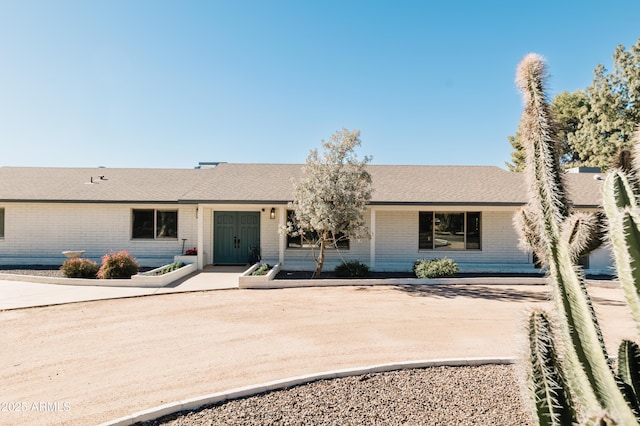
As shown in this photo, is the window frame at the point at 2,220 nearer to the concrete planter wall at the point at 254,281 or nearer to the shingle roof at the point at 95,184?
the shingle roof at the point at 95,184

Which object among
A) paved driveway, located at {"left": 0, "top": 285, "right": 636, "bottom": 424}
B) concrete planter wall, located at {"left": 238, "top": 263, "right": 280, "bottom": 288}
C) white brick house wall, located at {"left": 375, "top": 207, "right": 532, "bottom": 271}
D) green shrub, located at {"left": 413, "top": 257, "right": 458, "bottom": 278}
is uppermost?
white brick house wall, located at {"left": 375, "top": 207, "right": 532, "bottom": 271}

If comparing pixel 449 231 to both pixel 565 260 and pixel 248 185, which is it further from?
pixel 565 260

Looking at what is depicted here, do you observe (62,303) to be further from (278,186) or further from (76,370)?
(278,186)

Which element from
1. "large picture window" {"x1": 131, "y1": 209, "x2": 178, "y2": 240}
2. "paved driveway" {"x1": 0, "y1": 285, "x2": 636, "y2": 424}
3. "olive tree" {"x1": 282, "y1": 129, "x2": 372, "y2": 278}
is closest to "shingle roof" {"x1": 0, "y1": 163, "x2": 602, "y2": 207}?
"large picture window" {"x1": 131, "y1": 209, "x2": 178, "y2": 240}

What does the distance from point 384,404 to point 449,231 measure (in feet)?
41.9

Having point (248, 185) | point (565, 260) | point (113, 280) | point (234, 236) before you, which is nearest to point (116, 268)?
point (113, 280)

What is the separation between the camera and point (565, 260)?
255cm

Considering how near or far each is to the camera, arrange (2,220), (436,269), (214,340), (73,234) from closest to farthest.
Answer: (214,340) < (436,269) < (73,234) < (2,220)

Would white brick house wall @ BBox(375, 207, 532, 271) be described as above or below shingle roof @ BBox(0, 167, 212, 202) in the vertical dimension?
below

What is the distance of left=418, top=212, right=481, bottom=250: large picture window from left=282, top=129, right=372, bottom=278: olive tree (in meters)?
4.38

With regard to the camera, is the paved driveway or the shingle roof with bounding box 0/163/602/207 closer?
the paved driveway

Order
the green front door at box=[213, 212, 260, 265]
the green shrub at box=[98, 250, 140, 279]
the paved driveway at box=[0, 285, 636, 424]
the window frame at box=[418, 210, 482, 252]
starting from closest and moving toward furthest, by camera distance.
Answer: the paved driveway at box=[0, 285, 636, 424]
the green shrub at box=[98, 250, 140, 279]
the window frame at box=[418, 210, 482, 252]
the green front door at box=[213, 212, 260, 265]

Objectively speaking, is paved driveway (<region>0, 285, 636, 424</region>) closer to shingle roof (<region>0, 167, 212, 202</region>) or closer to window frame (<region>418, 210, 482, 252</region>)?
window frame (<region>418, 210, 482, 252</region>)

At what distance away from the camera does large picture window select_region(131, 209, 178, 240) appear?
16453 millimetres
